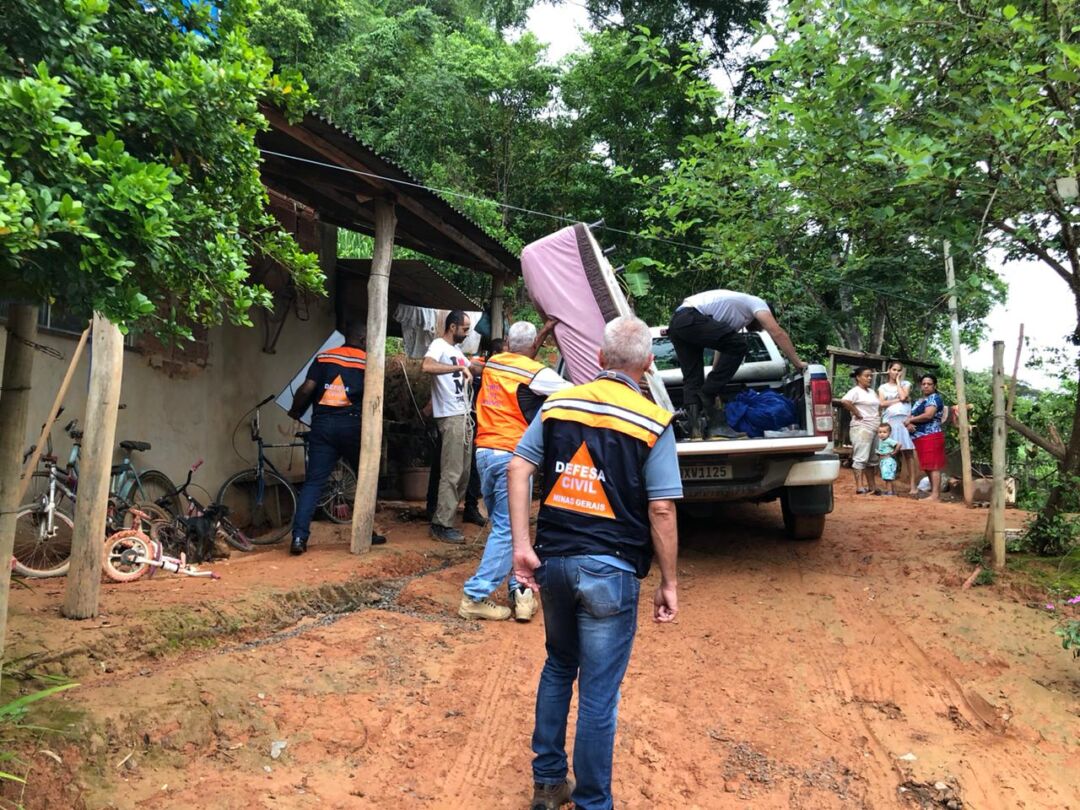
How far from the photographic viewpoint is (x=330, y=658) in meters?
4.07

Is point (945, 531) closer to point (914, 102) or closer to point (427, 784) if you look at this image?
point (914, 102)

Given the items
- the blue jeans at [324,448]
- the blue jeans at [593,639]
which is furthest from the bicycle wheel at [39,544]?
the blue jeans at [593,639]

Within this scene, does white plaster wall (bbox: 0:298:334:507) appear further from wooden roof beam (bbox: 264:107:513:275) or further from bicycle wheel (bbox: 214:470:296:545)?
wooden roof beam (bbox: 264:107:513:275)

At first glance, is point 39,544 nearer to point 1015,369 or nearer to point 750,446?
point 750,446

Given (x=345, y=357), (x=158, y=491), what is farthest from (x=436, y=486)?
(x=158, y=491)

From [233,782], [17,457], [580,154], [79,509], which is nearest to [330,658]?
[233,782]

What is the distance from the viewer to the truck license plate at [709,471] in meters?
5.82

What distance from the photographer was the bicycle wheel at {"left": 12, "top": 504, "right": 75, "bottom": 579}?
4984mm

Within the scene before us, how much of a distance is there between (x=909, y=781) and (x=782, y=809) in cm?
66

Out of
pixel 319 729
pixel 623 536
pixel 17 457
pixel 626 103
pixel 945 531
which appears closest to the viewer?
pixel 623 536

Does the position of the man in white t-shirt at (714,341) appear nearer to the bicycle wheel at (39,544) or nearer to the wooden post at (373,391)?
the wooden post at (373,391)

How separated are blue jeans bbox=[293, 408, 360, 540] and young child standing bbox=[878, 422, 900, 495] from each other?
7689 millimetres

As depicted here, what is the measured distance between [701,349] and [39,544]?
516 centimetres

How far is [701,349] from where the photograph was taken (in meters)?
6.37
